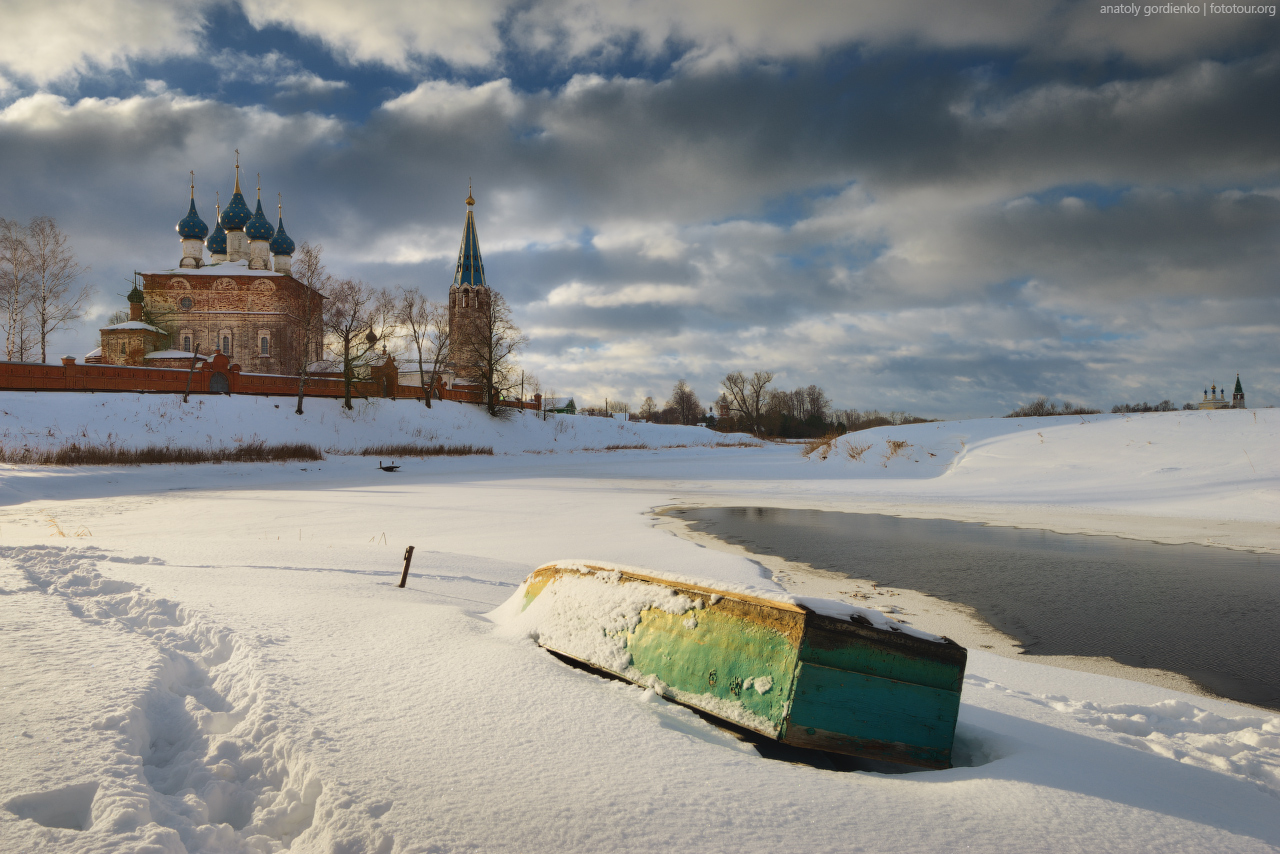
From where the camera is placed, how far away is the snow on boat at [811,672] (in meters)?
2.34

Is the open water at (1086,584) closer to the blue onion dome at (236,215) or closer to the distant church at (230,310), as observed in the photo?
the distant church at (230,310)

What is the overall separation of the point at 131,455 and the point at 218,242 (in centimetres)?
4358

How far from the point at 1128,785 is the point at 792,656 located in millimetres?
1274

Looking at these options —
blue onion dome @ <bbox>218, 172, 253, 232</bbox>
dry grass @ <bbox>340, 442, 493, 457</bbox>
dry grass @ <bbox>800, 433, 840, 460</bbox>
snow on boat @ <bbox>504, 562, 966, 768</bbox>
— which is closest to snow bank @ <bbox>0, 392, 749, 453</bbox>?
dry grass @ <bbox>340, 442, 493, 457</bbox>

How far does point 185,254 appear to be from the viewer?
171 feet

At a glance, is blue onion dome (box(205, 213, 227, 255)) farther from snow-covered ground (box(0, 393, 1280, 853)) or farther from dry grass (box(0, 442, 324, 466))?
snow-covered ground (box(0, 393, 1280, 853))

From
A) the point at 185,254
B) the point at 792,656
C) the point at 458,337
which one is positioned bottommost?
the point at 792,656

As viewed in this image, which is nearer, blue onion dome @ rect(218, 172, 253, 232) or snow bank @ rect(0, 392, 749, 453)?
snow bank @ rect(0, 392, 749, 453)

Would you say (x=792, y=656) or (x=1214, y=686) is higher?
(x=792, y=656)

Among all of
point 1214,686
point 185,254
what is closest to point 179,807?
point 1214,686

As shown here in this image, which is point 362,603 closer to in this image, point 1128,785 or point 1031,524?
point 1128,785

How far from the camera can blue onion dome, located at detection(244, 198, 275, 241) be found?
51031 millimetres

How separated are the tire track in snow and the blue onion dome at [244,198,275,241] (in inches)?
2298

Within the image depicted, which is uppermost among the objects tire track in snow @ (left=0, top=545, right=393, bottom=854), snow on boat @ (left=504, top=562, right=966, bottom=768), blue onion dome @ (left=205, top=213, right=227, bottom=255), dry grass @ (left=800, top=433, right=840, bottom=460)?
blue onion dome @ (left=205, top=213, right=227, bottom=255)
